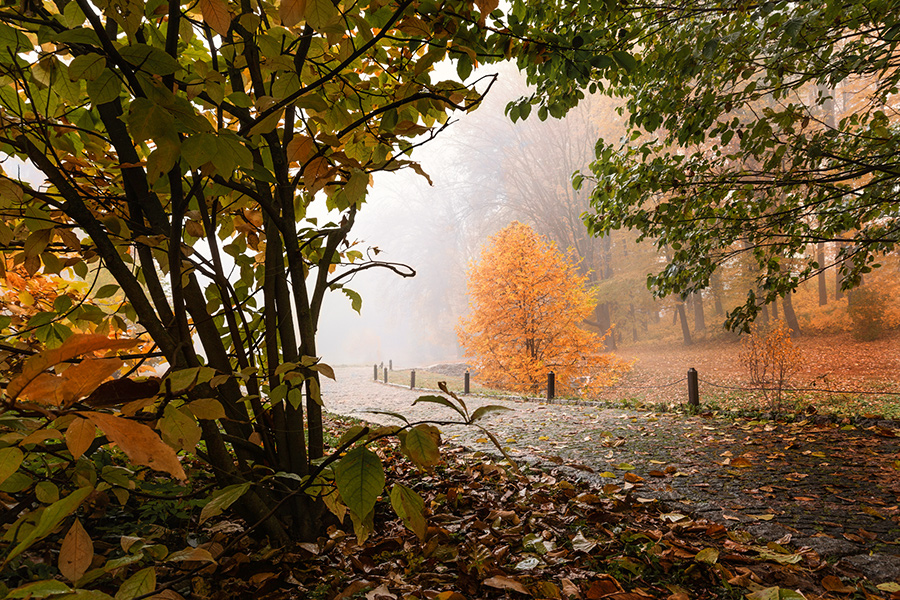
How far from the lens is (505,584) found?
1.50m

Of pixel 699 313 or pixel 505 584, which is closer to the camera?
pixel 505 584

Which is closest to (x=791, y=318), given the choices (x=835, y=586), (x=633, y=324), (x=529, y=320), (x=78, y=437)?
(x=633, y=324)

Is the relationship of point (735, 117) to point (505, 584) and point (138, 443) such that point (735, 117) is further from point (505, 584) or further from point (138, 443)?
point (138, 443)

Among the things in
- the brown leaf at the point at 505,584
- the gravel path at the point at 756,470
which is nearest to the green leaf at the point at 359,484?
the brown leaf at the point at 505,584

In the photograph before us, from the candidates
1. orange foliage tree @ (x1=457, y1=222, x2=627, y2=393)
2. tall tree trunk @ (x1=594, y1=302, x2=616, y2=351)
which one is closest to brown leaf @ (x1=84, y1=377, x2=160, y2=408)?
orange foliage tree @ (x1=457, y1=222, x2=627, y2=393)

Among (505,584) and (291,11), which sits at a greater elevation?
(291,11)

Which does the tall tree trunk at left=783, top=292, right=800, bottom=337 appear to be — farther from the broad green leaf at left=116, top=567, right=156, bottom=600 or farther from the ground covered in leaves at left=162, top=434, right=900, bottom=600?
the broad green leaf at left=116, top=567, right=156, bottom=600

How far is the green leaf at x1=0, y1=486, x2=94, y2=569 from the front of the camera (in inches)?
20.7

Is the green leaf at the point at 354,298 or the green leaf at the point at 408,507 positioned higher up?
the green leaf at the point at 354,298

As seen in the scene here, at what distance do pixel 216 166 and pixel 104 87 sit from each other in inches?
11.2

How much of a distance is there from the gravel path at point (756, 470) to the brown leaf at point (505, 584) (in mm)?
512

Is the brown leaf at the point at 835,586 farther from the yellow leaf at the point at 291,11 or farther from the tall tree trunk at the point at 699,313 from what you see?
the tall tree trunk at the point at 699,313

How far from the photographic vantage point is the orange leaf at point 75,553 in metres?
0.68

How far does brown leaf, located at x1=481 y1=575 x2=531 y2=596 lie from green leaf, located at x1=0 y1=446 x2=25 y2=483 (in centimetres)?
140
